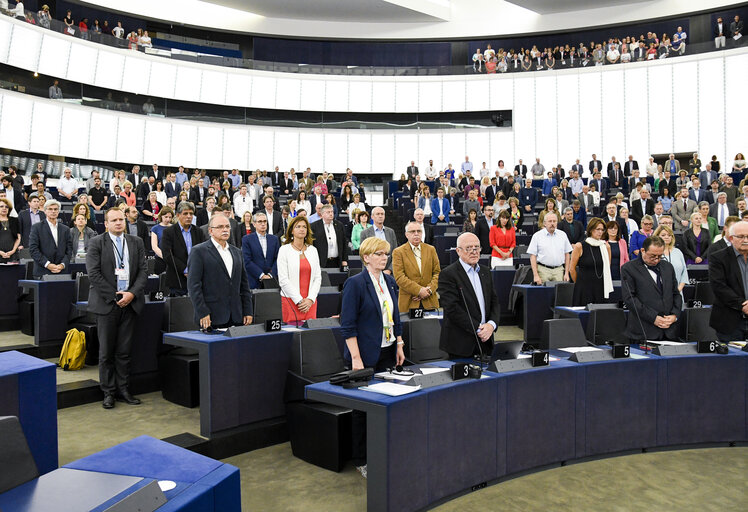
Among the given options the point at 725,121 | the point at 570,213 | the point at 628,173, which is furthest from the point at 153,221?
the point at 725,121

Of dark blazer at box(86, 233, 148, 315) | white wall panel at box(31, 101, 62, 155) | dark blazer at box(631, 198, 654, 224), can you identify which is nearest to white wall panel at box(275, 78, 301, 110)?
white wall panel at box(31, 101, 62, 155)

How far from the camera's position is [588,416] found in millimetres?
3953

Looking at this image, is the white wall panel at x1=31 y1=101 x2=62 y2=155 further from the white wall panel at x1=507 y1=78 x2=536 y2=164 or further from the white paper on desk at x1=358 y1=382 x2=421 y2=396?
the white paper on desk at x1=358 y1=382 x2=421 y2=396

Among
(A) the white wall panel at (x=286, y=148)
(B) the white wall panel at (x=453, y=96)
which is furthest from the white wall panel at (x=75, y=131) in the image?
(B) the white wall panel at (x=453, y=96)

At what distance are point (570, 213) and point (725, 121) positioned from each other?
48.0 feet

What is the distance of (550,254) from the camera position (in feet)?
23.2

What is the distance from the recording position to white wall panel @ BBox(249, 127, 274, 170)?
2316 cm

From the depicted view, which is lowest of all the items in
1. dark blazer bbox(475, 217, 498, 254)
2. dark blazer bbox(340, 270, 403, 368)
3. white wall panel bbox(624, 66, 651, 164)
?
dark blazer bbox(340, 270, 403, 368)

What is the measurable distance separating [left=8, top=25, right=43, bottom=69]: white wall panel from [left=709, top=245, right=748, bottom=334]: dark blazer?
62.7 feet

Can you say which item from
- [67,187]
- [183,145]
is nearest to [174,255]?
[67,187]

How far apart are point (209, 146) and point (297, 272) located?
61.4 feet

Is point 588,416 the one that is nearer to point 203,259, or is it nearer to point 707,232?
point 203,259

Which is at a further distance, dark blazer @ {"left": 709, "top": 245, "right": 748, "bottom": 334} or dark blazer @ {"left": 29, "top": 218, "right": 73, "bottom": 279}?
dark blazer @ {"left": 29, "top": 218, "right": 73, "bottom": 279}

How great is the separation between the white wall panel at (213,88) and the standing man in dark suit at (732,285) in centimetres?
2061
